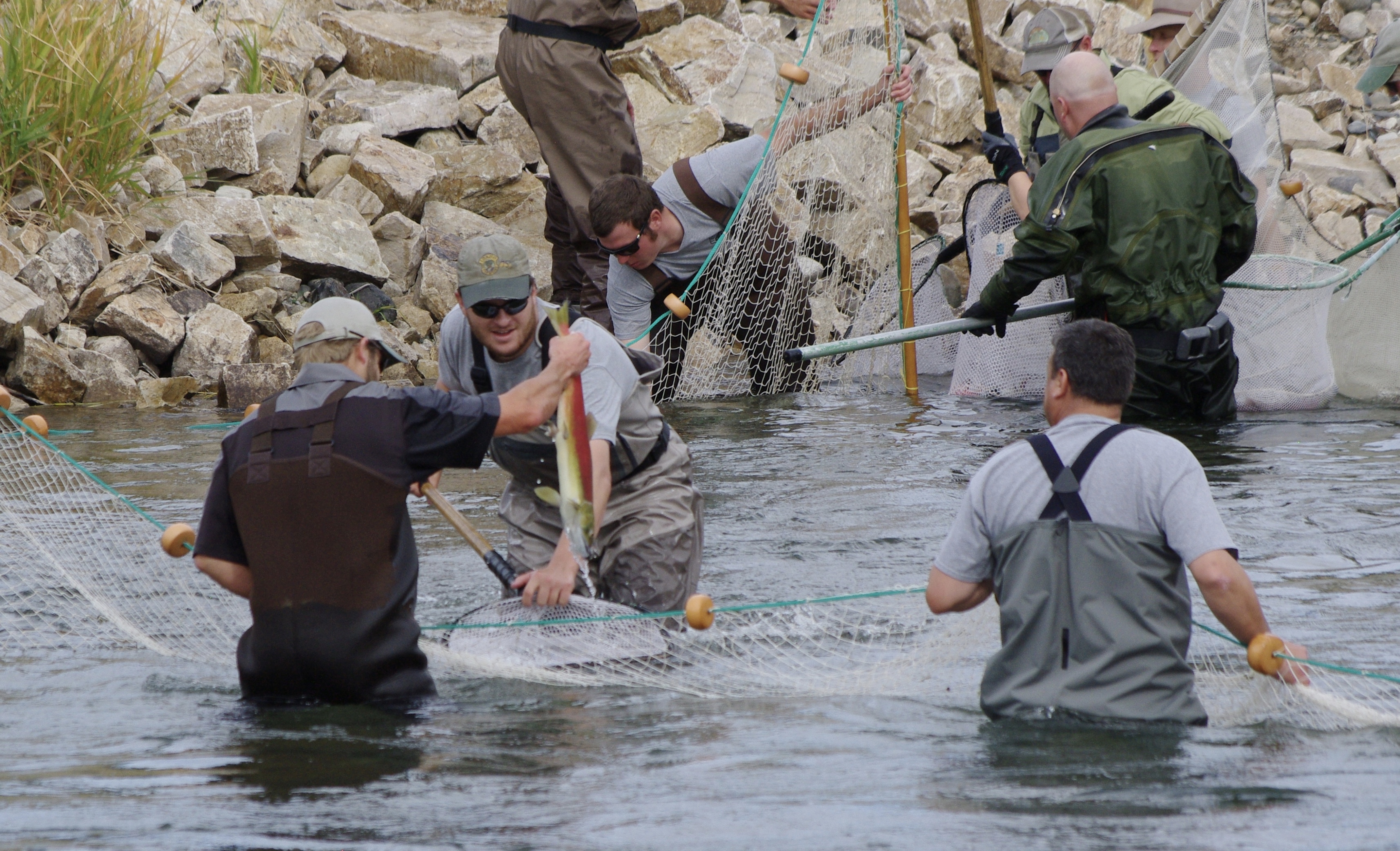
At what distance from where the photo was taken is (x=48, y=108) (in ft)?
33.4

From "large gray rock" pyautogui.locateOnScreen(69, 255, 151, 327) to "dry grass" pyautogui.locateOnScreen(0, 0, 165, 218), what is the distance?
654mm

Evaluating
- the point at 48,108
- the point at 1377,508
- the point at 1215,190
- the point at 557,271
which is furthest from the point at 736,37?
the point at 1377,508

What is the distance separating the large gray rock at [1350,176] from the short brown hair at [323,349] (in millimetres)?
12484

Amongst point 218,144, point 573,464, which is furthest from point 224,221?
point 573,464

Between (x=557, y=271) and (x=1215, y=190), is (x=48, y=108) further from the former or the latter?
(x=1215, y=190)

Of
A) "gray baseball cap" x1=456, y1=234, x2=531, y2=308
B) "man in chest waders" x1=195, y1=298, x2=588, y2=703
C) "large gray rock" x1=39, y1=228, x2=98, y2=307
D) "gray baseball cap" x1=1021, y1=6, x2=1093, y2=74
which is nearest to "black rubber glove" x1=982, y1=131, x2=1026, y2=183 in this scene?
"gray baseball cap" x1=1021, y1=6, x2=1093, y2=74

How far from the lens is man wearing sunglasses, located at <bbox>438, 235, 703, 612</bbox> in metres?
4.50

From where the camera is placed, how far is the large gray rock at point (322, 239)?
1073 cm

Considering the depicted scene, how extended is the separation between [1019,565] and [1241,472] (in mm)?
3922

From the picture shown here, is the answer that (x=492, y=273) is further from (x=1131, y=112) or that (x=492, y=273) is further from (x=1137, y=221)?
(x=1131, y=112)

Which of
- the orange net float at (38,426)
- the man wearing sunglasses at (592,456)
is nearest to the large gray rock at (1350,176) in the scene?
the man wearing sunglasses at (592,456)

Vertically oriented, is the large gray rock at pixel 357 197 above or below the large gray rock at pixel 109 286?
→ above

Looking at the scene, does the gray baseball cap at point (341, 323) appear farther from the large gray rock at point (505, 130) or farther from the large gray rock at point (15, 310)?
the large gray rock at point (505, 130)

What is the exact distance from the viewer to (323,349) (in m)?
4.00
